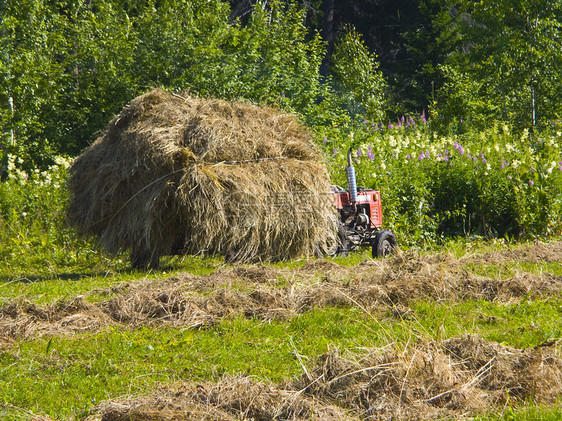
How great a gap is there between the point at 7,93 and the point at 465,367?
13844 millimetres

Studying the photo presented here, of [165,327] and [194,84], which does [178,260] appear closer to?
[165,327]

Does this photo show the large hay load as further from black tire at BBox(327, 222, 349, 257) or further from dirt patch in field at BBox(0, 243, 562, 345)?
dirt patch in field at BBox(0, 243, 562, 345)

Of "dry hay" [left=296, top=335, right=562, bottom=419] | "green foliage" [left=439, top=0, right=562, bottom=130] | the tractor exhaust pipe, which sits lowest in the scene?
"dry hay" [left=296, top=335, right=562, bottom=419]

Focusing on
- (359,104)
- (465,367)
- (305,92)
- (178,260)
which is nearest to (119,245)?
(178,260)

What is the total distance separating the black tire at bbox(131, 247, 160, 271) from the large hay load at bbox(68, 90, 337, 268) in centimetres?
2

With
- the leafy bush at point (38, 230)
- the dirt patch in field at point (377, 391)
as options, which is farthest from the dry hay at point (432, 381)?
the leafy bush at point (38, 230)

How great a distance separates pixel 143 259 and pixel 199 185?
1.62 m

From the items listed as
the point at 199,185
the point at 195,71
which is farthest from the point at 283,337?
the point at 195,71

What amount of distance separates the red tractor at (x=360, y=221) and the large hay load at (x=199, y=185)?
0.60 m

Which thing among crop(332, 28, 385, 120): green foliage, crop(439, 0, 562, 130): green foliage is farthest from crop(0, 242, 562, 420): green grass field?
crop(332, 28, 385, 120): green foliage

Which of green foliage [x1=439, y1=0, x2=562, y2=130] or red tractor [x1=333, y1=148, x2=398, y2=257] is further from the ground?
green foliage [x1=439, y1=0, x2=562, y2=130]

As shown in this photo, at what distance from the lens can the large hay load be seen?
9.08m

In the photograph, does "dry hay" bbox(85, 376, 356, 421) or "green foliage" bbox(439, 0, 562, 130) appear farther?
"green foliage" bbox(439, 0, 562, 130)

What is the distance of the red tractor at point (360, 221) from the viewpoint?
418 inches
